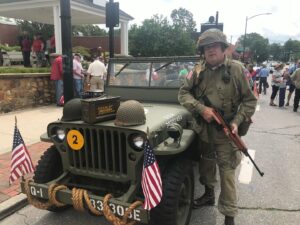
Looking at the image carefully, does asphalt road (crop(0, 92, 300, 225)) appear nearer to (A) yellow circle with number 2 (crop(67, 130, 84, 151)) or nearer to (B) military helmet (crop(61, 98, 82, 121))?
(A) yellow circle with number 2 (crop(67, 130, 84, 151))

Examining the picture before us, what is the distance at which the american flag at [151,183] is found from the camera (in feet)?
8.79

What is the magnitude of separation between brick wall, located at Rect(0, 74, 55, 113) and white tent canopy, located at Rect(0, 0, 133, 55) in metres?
3.67

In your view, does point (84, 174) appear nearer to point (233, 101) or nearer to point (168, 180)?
point (168, 180)

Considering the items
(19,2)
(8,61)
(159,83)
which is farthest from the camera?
(8,61)

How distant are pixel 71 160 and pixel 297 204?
2.81m

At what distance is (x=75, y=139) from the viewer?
124 inches

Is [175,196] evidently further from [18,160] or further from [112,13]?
[112,13]

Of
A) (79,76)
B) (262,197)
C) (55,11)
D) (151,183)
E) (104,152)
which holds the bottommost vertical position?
(262,197)

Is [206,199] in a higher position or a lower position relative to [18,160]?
lower

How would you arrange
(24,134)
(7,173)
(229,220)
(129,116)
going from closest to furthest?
(129,116) < (229,220) < (7,173) < (24,134)

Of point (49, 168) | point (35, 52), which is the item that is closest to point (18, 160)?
point (49, 168)

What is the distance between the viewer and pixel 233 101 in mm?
3336

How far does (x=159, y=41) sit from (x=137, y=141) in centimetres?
3706

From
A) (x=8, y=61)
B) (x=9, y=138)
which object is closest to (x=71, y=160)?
(x=9, y=138)
